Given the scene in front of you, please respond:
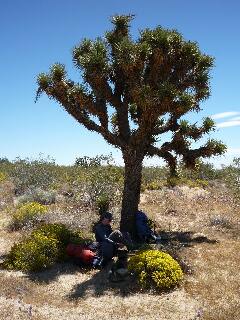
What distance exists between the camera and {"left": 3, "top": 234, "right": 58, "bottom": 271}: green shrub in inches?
487

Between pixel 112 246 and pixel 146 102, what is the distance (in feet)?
13.6

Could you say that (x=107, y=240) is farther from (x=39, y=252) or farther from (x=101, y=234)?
(x=39, y=252)

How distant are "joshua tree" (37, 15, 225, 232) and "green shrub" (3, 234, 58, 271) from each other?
3198 millimetres

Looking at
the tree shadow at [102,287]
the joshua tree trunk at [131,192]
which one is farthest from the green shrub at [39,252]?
the joshua tree trunk at [131,192]

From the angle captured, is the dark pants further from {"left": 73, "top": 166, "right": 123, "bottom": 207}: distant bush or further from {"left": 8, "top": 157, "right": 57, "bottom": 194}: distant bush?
{"left": 8, "top": 157, "right": 57, "bottom": 194}: distant bush

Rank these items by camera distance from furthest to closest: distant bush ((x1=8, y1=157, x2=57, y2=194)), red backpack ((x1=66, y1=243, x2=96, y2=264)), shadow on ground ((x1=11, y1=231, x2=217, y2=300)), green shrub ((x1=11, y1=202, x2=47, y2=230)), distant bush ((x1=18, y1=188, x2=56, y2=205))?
1. distant bush ((x1=8, y1=157, x2=57, y2=194))
2. distant bush ((x1=18, y1=188, x2=56, y2=205))
3. green shrub ((x1=11, y1=202, x2=47, y2=230))
4. red backpack ((x1=66, y1=243, x2=96, y2=264))
5. shadow on ground ((x1=11, y1=231, x2=217, y2=300))

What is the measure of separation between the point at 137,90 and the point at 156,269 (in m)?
5.24

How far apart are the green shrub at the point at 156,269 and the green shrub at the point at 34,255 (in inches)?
99.9

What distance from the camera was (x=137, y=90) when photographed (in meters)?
13.3

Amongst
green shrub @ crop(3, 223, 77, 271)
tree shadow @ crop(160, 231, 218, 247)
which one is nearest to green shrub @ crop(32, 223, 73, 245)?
green shrub @ crop(3, 223, 77, 271)

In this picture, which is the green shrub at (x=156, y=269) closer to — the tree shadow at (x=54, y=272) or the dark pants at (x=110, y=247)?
the dark pants at (x=110, y=247)

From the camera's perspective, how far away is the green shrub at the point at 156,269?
10617mm

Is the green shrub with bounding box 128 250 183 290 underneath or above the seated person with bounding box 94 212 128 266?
underneath

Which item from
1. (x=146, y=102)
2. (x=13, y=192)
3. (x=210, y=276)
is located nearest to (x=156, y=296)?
(x=210, y=276)
